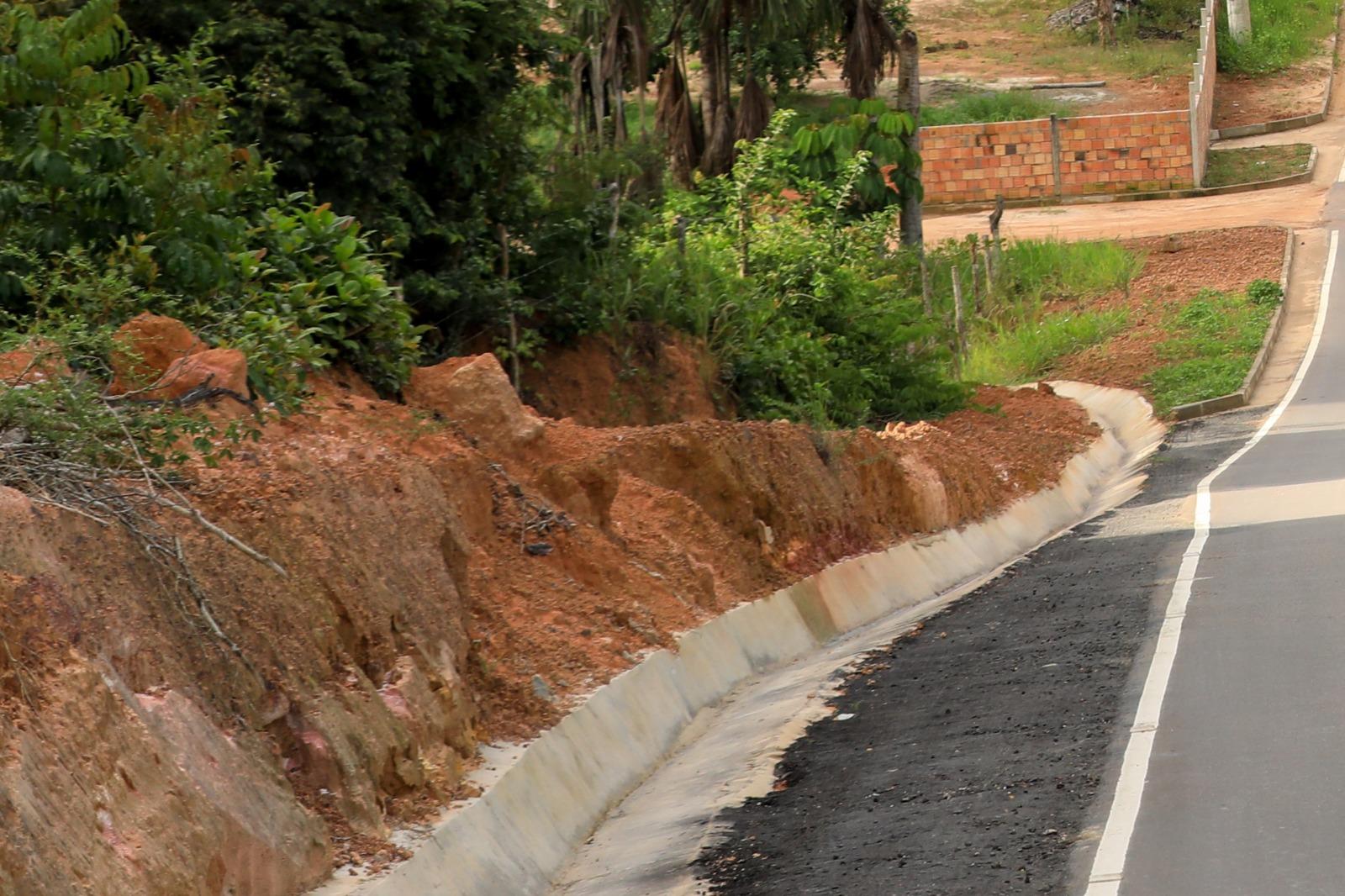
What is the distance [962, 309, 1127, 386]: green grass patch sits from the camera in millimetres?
35188

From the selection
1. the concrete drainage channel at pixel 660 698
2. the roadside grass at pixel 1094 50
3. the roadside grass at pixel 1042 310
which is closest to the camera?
the concrete drainage channel at pixel 660 698

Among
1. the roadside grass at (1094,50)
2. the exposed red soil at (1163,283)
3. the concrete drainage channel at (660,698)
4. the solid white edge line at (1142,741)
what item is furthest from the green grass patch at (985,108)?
the solid white edge line at (1142,741)

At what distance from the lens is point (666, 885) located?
27.8 ft

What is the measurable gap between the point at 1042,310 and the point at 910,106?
629cm

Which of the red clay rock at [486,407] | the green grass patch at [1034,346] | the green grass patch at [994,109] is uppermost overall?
the red clay rock at [486,407]

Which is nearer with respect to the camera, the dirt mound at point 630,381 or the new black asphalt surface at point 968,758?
the new black asphalt surface at point 968,758

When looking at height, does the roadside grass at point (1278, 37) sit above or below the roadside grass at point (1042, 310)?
above

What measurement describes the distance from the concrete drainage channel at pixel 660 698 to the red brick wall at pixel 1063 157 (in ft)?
96.4

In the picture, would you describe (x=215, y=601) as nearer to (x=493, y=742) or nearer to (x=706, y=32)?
(x=493, y=742)

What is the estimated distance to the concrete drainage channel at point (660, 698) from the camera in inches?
333

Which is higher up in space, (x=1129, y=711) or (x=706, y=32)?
(x=706, y=32)

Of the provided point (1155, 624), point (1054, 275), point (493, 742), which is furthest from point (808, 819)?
point (1054, 275)

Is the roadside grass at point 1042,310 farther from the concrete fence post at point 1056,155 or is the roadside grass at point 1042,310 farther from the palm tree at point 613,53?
the concrete fence post at point 1056,155

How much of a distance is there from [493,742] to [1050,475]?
1437cm
